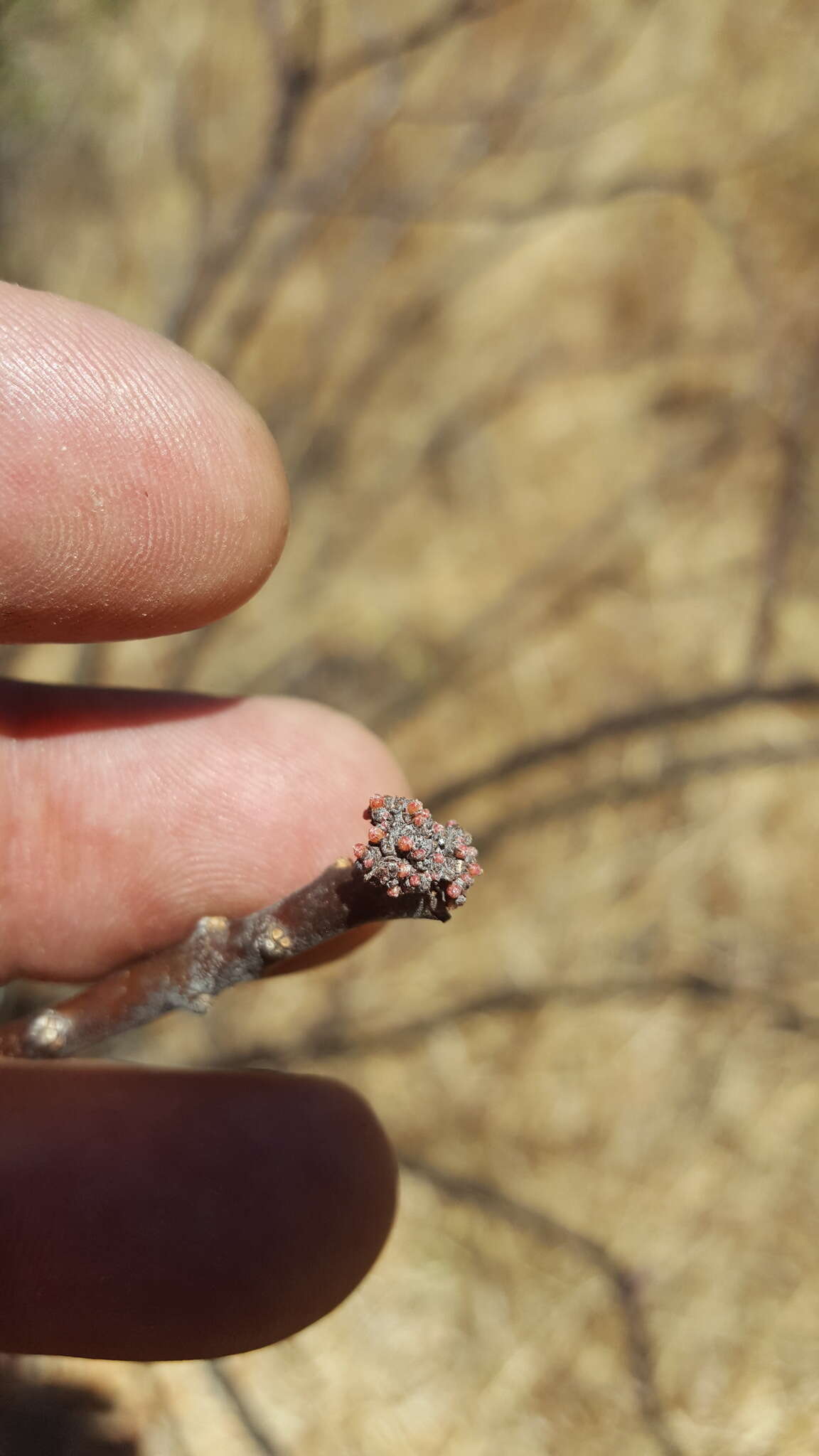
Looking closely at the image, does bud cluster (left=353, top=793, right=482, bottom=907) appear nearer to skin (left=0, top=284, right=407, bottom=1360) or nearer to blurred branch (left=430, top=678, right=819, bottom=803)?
skin (left=0, top=284, right=407, bottom=1360)

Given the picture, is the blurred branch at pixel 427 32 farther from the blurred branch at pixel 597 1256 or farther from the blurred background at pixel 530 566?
the blurred branch at pixel 597 1256

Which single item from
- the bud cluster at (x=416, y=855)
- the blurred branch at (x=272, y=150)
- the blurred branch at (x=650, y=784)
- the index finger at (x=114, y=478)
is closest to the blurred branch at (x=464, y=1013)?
the blurred branch at (x=650, y=784)

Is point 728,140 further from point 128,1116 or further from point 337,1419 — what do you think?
point 337,1419

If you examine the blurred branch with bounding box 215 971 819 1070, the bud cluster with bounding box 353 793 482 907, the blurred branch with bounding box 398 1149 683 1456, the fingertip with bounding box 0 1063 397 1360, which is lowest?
the blurred branch with bounding box 398 1149 683 1456

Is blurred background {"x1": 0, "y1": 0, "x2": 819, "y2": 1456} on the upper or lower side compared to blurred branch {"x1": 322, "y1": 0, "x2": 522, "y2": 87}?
lower

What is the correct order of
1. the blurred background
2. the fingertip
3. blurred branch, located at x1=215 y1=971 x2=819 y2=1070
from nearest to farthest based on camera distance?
the fingertip, the blurred background, blurred branch, located at x1=215 y1=971 x2=819 y2=1070

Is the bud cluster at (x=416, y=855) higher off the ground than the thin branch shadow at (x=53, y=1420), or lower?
higher

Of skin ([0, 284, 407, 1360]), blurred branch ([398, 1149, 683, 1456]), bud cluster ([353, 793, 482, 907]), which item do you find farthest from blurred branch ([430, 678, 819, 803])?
bud cluster ([353, 793, 482, 907])
